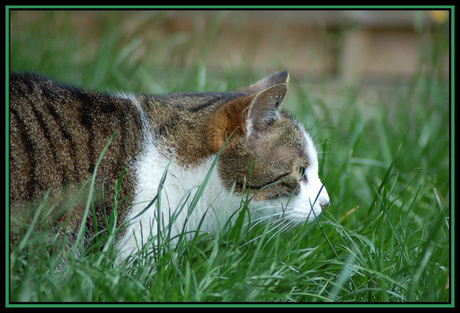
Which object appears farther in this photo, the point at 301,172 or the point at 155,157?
the point at 301,172

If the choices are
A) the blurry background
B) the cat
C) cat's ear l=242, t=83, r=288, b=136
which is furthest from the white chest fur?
the blurry background

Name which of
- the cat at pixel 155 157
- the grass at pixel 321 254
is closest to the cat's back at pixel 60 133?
the cat at pixel 155 157

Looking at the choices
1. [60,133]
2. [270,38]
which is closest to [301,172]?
[60,133]

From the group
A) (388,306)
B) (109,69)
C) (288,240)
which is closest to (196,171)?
(288,240)

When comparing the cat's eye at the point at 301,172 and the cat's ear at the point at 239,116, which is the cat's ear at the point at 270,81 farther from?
the cat's eye at the point at 301,172

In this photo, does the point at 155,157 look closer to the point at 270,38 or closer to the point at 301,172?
the point at 301,172

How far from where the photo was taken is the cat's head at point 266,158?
57.5 inches

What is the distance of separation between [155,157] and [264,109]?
38 cm

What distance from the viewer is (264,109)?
1485 millimetres

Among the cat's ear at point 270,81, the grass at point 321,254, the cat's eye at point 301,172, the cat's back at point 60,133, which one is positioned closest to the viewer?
the grass at point 321,254

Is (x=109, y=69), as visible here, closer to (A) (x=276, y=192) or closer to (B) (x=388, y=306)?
(A) (x=276, y=192)

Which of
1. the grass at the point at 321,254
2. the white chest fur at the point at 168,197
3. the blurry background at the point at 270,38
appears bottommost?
the grass at the point at 321,254

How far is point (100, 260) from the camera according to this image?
116 centimetres

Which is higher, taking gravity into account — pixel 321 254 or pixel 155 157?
pixel 155 157
